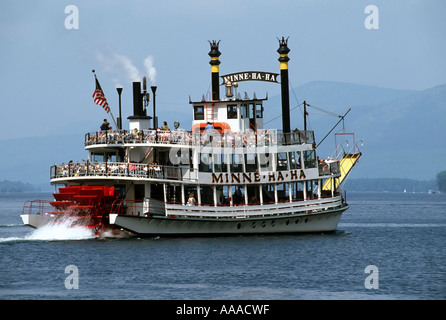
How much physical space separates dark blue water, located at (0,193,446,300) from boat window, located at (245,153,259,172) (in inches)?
152

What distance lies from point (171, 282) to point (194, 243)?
400 inches

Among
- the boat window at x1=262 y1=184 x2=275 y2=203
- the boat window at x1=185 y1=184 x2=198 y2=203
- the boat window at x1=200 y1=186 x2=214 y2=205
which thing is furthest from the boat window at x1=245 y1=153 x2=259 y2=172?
the boat window at x1=185 y1=184 x2=198 y2=203

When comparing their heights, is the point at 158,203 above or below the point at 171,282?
above

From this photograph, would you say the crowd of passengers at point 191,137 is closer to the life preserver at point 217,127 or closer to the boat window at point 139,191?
the life preserver at point 217,127

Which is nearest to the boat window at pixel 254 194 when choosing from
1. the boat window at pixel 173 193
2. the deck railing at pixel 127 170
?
the deck railing at pixel 127 170

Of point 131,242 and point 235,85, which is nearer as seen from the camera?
point 131,242

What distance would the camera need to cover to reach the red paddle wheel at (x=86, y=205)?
4516 cm

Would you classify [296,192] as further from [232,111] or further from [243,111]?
[232,111]

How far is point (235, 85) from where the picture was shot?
52.6 meters

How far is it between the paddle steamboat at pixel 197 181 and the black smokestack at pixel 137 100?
6 centimetres

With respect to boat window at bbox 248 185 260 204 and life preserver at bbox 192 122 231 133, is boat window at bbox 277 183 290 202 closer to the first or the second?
boat window at bbox 248 185 260 204

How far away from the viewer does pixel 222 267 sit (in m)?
38.4
